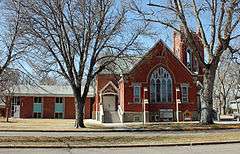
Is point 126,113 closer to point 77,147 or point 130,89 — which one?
point 130,89

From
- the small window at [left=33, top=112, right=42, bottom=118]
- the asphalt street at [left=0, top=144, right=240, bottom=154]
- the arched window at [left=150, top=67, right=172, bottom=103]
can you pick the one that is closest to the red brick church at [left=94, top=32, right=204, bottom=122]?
the arched window at [left=150, top=67, right=172, bottom=103]

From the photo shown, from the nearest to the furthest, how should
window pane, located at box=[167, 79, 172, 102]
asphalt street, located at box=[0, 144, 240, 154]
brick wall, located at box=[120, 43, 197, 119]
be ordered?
asphalt street, located at box=[0, 144, 240, 154]
brick wall, located at box=[120, 43, 197, 119]
window pane, located at box=[167, 79, 172, 102]

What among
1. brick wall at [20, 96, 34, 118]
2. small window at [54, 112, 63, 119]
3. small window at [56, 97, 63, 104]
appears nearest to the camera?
brick wall at [20, 96, 34, 118]

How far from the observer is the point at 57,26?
3347 cm

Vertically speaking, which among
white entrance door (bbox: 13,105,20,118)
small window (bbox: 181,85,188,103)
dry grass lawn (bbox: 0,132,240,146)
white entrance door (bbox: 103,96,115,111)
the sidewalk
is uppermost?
small window (bbox: 181,85,188,103)

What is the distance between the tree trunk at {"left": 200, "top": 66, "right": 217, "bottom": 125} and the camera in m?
33.3

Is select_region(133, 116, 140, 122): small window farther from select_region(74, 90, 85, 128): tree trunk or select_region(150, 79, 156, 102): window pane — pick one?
select_region(74, 90, 85, 128): tree trunk

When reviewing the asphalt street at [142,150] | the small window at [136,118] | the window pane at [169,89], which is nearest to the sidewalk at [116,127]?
the small window at [136,118]

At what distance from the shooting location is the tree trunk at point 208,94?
109 ft

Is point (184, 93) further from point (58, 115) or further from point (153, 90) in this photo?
point (58, 115)

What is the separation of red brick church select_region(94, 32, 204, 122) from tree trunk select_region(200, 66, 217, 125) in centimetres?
1357

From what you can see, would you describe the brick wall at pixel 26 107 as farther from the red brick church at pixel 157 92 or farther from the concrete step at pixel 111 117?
the concrete step at pixel 111 117

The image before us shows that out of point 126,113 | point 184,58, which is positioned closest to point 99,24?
point 126,113

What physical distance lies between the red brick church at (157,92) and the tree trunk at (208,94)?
13.6 meters
